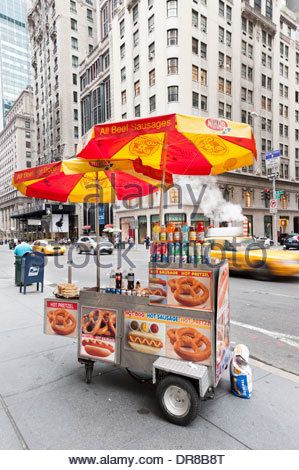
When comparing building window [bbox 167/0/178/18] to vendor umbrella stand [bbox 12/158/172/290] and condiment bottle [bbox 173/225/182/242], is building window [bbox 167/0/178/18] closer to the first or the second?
vendor umbrella stand [bbox 12/158/172/290]

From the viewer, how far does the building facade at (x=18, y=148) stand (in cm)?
8294

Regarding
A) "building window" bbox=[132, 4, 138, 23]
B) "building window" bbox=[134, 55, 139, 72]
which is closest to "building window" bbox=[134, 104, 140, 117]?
"building window" bbox=[134, 55, 139, 72]

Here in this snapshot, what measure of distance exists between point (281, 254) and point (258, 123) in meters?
35.4

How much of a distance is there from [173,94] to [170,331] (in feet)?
113

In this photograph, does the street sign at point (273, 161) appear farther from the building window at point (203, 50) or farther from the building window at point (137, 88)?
the building window at point (137, 88)

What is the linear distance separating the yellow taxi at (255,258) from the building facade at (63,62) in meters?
50.4

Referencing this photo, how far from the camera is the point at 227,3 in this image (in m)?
36.5

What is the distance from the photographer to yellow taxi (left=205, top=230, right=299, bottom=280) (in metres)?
10.6

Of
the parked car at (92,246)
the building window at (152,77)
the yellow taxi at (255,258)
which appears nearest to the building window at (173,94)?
the building window at (152,77)

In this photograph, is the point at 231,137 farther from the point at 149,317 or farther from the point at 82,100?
the point at 82,100

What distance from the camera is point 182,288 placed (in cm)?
310

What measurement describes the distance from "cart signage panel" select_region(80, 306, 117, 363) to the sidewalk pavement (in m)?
0.41

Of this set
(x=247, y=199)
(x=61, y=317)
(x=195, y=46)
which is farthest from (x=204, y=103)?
(x=61, y=317)
